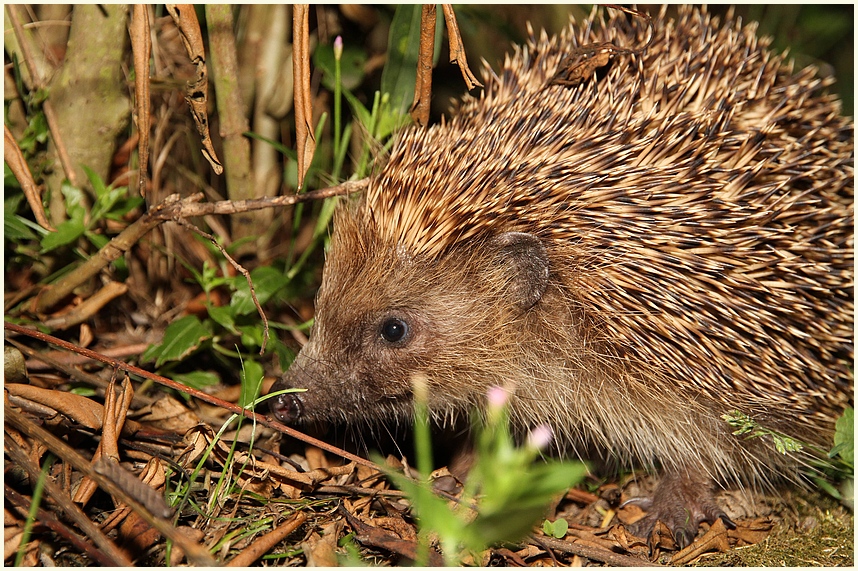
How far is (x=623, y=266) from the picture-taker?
7.93ft

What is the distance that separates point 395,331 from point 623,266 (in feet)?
2.38

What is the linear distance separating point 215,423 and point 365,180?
947 mm

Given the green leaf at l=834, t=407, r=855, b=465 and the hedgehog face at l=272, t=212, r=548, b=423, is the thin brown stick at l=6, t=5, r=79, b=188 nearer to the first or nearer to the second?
the hedgehog face at l=272, t=212, r=548, b=423

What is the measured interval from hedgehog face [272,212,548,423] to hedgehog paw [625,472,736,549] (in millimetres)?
762

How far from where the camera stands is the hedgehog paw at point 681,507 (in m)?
2.68

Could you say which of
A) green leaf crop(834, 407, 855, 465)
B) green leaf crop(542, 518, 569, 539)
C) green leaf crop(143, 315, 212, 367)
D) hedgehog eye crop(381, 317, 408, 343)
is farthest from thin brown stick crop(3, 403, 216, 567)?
green leaf crop(834, 407, 855, 465)

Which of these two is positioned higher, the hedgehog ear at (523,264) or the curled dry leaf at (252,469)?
the hedgehog ear at (523,264)

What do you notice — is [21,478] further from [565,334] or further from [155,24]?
[155,24]

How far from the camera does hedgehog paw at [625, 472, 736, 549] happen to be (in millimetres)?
2682

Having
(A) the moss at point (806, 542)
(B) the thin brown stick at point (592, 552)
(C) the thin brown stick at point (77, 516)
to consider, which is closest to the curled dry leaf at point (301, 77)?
(C) the thin brown stick at point (77, 516)

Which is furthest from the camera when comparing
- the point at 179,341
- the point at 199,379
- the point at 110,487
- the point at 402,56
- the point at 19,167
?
the point at 402,56

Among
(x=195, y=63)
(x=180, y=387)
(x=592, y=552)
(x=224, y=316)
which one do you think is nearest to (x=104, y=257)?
(x=224, y=316)

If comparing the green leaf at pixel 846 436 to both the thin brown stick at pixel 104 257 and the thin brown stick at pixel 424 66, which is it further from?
the thin brown stick at pixel 104 257

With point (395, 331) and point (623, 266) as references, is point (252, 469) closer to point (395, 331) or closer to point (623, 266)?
point (395, 331)
